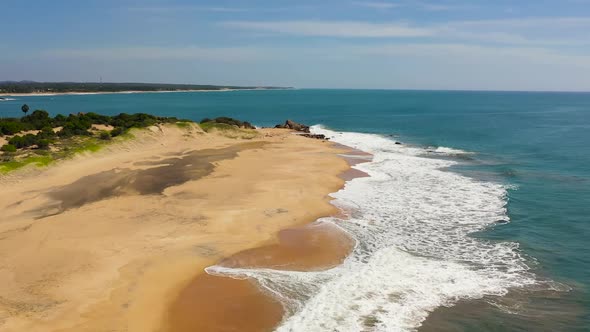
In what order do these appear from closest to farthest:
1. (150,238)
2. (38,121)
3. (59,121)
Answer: (150,238), (38,121), (59,121)

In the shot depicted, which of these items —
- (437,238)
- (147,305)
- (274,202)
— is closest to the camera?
(147,305)

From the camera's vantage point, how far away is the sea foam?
1520 centimetres

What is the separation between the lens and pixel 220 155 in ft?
148

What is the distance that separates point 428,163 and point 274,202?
2246cm

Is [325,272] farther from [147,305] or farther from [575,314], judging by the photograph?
[575,314]

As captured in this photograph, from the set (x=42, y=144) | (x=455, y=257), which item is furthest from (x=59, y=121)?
(x=455, y=257)

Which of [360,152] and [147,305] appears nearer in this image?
[147,305]

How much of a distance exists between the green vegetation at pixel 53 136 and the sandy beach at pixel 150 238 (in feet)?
5.99

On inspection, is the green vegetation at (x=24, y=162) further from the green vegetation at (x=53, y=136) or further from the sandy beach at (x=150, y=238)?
the sandy beach at (x=150, y=238)

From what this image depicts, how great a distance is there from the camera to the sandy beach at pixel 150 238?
48.8ft

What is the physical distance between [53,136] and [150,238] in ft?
103

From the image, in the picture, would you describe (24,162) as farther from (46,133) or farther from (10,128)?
(10,128)

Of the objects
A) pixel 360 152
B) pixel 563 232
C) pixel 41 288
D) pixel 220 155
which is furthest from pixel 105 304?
pixel 360 152

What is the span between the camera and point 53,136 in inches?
1817
